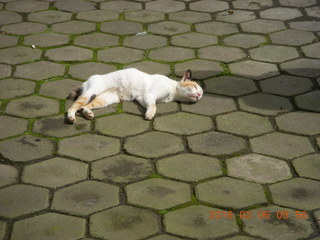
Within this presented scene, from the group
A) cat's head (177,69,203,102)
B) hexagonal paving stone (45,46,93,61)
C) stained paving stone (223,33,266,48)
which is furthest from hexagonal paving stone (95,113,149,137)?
stained paving stone (223,33,266,48)

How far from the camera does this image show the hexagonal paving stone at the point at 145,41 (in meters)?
6.30

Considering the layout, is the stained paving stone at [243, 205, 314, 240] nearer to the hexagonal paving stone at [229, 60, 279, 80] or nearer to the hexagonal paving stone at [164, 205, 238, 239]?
the hexagonal paving stone at [164, 205, 238, 239]

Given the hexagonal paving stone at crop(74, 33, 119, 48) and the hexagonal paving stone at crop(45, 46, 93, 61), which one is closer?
the hexagonal paving stone at crop(45, 46, 93, 61)

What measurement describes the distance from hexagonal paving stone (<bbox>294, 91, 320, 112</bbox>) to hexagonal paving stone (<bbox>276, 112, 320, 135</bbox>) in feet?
0.35

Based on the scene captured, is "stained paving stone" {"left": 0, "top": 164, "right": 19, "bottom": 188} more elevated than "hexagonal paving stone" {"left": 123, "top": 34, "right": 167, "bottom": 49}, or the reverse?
"hexagonal paving stone" {"left": 123, "top": 34, "right": 167, "bottom": 49}

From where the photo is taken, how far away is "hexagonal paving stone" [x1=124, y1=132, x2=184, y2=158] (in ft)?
14.8

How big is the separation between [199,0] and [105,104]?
9.65 ft

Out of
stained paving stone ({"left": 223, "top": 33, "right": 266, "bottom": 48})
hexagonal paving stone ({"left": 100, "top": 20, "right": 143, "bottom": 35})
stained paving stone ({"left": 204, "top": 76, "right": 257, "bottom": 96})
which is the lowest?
hexagonal paving stone ({"left": 100, "top": 20, "right": 143, "bottom": 35})

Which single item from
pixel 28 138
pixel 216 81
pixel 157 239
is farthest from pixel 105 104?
pixel 157 239

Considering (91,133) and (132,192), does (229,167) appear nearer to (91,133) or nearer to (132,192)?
(132,192)

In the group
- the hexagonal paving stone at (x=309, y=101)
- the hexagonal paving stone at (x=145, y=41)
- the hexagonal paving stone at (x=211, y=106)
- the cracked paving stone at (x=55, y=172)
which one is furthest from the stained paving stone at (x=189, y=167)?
the hexagonal paving stone at (x=145, y=41)

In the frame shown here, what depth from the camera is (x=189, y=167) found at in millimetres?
4316

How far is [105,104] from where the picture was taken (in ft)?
16.9

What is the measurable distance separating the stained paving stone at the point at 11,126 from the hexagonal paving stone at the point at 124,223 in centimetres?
131
